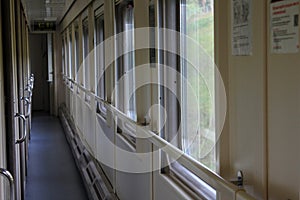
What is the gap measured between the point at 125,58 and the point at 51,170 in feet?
9.63

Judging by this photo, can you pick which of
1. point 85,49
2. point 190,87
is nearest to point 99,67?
point 85,49

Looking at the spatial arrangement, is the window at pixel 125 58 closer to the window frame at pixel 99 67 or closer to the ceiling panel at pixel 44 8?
the window frame at pixel 99 67

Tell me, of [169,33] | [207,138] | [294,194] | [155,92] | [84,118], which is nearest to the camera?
[294,194]

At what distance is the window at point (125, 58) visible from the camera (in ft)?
13.5

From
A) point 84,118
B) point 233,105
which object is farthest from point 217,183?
point 84,118

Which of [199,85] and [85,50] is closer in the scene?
[199,85]

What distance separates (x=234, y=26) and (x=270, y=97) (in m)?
0.33

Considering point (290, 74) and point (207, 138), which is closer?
point (290, 74)

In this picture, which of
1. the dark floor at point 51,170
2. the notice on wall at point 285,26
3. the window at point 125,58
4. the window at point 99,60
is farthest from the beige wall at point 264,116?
the dark floor at point 51,170

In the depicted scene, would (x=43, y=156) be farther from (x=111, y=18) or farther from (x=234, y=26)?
(x=234, y=26)

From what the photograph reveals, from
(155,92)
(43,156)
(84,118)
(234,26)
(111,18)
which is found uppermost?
(111,18)

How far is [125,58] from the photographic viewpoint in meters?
4.35

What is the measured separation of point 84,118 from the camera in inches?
280

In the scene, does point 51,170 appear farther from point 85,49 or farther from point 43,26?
point 43,26
